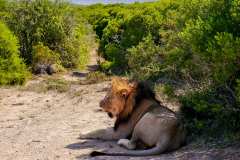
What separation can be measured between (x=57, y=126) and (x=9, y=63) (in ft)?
29.9

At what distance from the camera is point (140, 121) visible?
331 inches

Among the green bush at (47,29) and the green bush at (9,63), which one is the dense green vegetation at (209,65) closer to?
the green bush at (9,63)

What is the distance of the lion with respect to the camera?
796cm

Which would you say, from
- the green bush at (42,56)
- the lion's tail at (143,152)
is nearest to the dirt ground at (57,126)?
the lion's tail at (143,152)

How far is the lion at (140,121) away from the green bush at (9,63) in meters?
10.7

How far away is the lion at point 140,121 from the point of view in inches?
313

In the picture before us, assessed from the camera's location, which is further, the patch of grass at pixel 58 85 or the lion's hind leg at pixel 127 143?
the patch of grass at pixel 58 85

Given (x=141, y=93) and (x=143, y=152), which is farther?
(x=141, y=93)

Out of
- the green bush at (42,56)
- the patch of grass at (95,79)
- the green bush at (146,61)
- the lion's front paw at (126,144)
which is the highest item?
the green bush at (146,61)

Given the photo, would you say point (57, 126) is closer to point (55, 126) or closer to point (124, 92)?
point (55, 126)

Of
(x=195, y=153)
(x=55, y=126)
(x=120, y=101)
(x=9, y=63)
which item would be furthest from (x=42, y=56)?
(x=195, y=153)

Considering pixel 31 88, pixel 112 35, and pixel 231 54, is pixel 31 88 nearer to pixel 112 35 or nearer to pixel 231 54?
pixel 112 35

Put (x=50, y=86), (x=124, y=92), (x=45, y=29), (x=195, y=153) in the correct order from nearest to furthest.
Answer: (x=195, y=153), (x=124, y=92), (x=50, y=86), (x=45, y=29)

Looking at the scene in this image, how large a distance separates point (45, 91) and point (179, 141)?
33.0 ft
